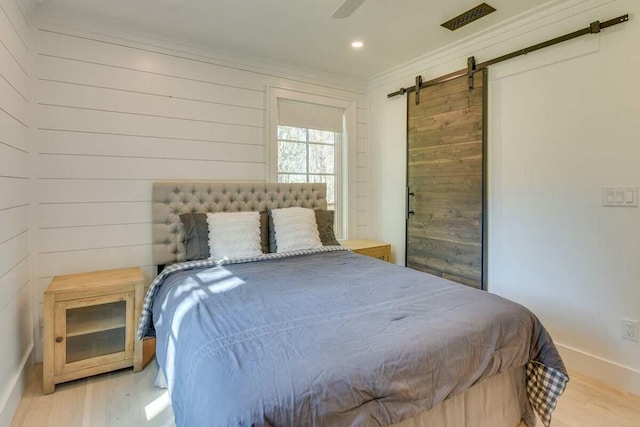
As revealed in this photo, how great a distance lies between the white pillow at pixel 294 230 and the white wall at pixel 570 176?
1.52 metres

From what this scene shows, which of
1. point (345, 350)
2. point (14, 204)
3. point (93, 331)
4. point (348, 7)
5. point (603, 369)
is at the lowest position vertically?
point (603, 369)

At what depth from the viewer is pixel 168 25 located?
9.02 feet

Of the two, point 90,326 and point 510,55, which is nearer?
point 90,326

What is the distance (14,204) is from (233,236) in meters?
1.36

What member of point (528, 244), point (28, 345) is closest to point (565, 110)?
point (528, 244)

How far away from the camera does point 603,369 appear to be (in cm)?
229

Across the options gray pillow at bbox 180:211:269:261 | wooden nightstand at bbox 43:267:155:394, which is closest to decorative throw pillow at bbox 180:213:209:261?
gray pillow at bbox 180:211:269:261

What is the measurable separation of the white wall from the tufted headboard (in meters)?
1.94

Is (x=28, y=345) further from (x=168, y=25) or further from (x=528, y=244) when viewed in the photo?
(x=528, y=244)

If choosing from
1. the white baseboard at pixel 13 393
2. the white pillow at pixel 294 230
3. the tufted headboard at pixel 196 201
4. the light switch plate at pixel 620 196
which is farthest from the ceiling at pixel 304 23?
the white baseboard at pixel 13 393

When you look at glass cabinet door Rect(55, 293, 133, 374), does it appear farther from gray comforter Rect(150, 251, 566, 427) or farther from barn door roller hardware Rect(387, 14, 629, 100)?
barn door roller hardware Rect(387, 14, 629, 100)

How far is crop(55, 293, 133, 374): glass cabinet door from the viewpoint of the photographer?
7.25 feet

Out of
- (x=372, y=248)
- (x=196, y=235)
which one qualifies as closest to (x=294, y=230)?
(x=196, y=235)

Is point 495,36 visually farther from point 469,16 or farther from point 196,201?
point 196,201
